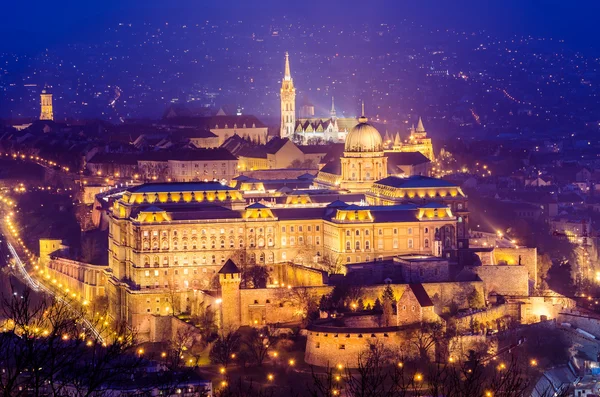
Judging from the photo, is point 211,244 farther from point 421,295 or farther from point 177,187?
point 421,295

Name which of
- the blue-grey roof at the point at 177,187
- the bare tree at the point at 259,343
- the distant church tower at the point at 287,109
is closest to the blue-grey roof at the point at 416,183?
the blue-grey roof at the point at 177,187

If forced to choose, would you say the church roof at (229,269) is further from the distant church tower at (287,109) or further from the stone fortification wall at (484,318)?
the distant church tower at (287,109)

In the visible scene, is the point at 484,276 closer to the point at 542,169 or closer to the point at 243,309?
the point at 243,309

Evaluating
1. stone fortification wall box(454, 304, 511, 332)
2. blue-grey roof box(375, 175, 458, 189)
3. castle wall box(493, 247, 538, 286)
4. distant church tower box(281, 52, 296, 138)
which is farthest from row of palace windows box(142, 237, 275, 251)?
distant church tower box(281, 52, 296, 138)

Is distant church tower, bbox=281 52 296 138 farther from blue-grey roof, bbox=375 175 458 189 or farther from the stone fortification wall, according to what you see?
the stone fortification wall

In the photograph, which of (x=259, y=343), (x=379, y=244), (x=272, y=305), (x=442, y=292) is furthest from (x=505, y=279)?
(x=259, y=343)

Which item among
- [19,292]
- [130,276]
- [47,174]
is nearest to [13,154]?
[47,174]
